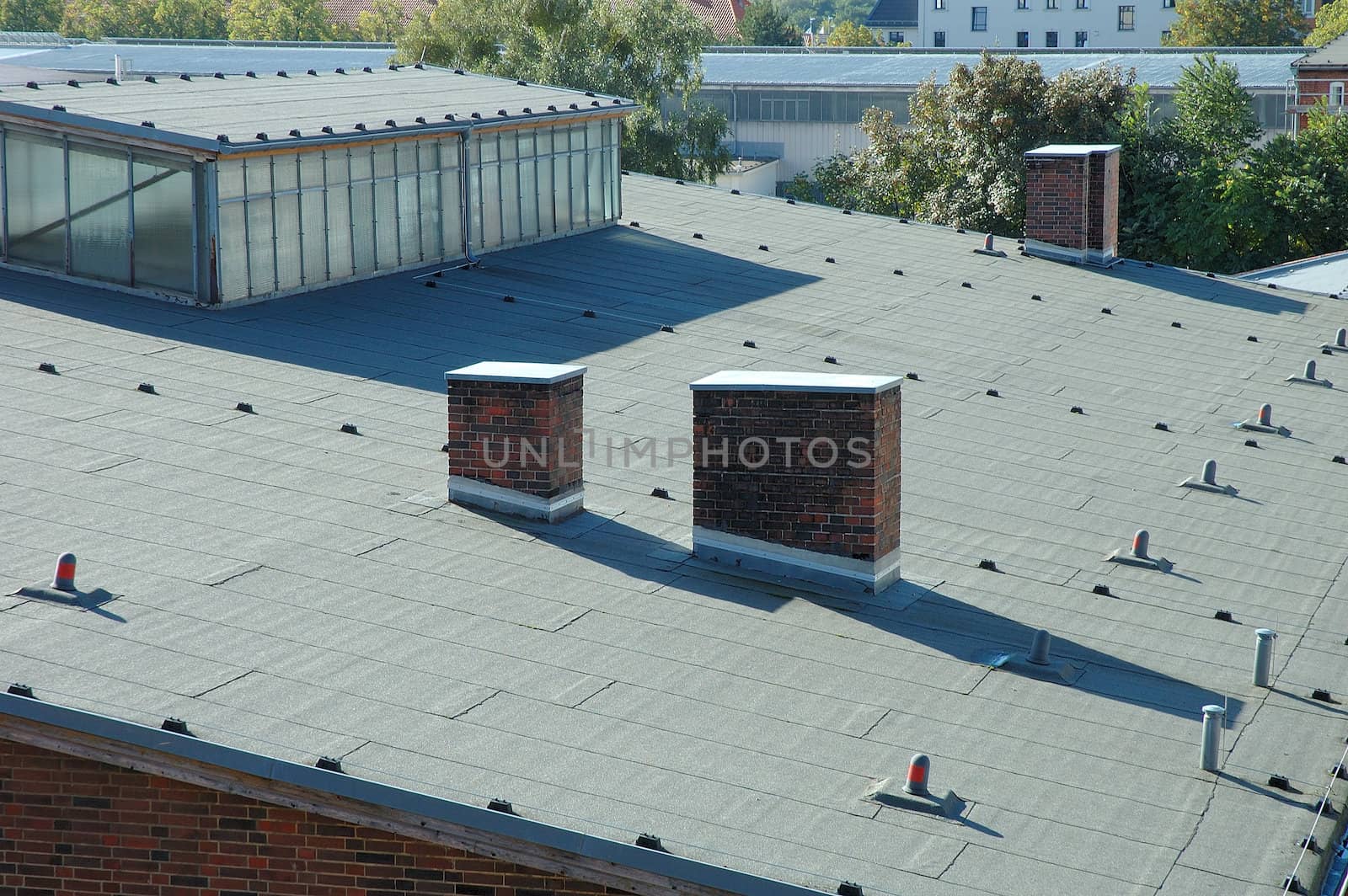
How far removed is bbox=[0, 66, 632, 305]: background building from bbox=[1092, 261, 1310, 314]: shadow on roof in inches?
369

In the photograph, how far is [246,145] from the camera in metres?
20.0

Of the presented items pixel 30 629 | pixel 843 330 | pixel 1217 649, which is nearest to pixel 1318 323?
pixel 843 330

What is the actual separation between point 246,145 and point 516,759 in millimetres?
13165

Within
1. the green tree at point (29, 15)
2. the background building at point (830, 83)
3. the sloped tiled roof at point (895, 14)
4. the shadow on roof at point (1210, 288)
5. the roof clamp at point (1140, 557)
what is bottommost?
the roof clamp at point (1140, 557)

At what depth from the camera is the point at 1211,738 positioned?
9.52 m

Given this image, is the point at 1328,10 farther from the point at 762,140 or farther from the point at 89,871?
the point at 89,871

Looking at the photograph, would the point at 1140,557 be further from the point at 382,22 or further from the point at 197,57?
the point at 382,22

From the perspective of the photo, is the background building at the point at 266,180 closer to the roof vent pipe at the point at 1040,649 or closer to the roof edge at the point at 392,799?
the roof edge at the point at 392,799

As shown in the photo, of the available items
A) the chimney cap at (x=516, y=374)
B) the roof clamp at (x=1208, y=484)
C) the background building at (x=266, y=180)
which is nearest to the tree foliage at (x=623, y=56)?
the background building at (x=266, y=180)

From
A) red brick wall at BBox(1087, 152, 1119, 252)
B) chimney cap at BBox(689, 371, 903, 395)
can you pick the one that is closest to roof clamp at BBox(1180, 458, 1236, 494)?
chimney cap at BBox(689, 371, 903, 395)

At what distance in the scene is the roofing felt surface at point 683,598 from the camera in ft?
29.2

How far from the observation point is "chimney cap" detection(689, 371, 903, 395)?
12062 millimetres

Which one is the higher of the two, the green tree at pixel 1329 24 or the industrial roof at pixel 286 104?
the green tree at pixel 1329 24

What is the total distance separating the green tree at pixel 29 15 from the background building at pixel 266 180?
92.8 metres
